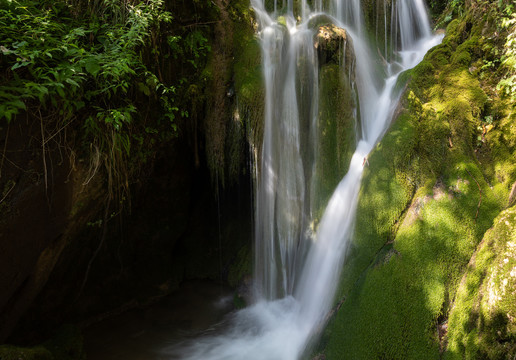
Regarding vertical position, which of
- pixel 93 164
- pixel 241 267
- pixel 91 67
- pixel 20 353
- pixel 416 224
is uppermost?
pixel 91 67

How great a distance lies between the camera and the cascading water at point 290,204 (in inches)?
161

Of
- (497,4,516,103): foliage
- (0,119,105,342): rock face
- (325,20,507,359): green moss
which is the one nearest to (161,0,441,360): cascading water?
(325,20,507,359): green moss

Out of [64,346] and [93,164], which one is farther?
[64,346]

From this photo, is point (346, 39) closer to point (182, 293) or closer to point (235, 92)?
point (235, 92)

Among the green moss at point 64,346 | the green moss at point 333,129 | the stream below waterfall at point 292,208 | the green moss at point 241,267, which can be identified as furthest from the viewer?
the green moss at point 241,267

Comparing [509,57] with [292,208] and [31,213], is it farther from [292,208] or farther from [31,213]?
[31,213]

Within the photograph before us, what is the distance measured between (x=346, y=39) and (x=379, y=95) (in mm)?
1108

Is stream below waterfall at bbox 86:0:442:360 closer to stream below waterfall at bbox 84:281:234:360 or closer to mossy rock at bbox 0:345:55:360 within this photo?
stream below waterfall at bbox 84:281:234:360

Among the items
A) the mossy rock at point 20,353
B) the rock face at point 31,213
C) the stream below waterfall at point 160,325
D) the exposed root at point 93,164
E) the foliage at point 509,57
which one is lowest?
the stream below waterfall at point 160,325

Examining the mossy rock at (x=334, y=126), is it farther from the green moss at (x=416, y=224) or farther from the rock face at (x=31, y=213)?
the rock face at (x=31, y=213)

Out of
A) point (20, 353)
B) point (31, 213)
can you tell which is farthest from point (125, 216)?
point (20, 353)

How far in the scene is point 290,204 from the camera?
5.12 meters

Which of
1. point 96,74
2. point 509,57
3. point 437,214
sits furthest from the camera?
point 96,74

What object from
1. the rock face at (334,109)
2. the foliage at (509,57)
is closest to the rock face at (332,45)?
the rock face at (334,109)
